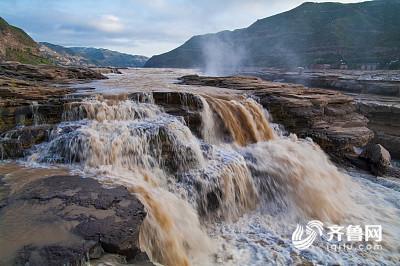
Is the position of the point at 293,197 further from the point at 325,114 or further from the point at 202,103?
the point at 325,114

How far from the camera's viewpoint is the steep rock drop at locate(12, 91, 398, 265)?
231 inches

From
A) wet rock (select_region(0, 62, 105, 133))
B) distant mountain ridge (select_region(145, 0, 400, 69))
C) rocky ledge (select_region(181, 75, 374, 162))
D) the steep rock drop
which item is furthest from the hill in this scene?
distant mountain ridge (select_region(145, 0, 400, 69))

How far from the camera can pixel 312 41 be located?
287ft

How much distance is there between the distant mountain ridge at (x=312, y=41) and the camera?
70375mm

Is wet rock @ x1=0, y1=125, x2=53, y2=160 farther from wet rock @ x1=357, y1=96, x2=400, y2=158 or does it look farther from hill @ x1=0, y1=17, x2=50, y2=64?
hill @ x1=0, y1=17, x2=50, y2=64

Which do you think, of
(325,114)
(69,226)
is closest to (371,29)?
(325,114)

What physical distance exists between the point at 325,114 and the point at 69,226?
11016mm

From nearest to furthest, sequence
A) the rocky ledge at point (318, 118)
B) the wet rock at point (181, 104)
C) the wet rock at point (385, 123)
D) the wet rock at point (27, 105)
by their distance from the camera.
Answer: the wet rock at point (27, 105)
the wet rock at point (181, 104)
the rocky ledge at point (318, 118)
the wet rock at point (385, 123)

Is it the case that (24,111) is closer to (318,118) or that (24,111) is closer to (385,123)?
(318,118)

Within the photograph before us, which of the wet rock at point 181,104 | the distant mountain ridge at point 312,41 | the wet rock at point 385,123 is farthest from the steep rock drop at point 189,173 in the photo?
the distant mountain ridge at point 312,41
